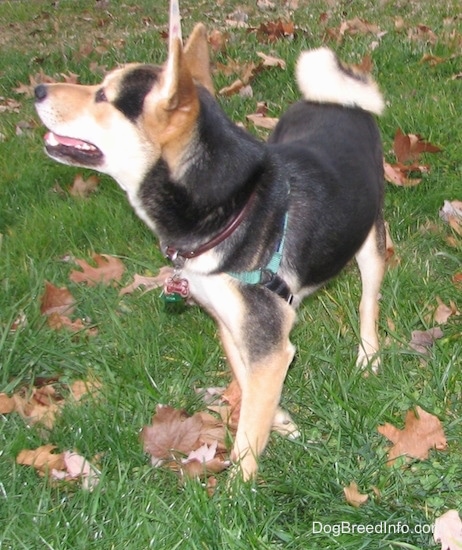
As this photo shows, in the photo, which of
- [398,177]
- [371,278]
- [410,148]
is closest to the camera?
[371,278]

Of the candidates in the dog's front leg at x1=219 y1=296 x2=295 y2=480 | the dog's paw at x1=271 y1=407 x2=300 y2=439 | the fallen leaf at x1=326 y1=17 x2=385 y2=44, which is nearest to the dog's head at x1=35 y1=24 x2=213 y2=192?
the dog's front leg at x1=219 y1=296 x2=295 y2=480

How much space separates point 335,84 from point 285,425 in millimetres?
1604

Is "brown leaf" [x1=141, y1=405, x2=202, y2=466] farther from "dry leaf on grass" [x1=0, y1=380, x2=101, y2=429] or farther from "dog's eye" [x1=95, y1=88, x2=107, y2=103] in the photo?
"dog's eye" [x1=95, y1=88, x2=107, y2=103]

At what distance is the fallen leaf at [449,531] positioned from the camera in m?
2.28

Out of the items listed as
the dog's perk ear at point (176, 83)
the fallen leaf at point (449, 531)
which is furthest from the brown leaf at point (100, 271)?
the fallen leaf at point (449, 531)

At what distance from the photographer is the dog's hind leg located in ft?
11.5

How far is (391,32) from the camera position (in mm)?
6602

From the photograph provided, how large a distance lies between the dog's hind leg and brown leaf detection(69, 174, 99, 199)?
1.95 metres

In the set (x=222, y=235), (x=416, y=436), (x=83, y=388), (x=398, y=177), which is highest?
(x=222, y=235)

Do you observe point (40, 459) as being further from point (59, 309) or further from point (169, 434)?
point (59, 309)

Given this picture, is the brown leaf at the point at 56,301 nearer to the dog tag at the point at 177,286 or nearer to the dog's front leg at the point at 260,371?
the dog tag at the point at 177,286

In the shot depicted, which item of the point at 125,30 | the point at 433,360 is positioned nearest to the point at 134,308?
the point at 433,360

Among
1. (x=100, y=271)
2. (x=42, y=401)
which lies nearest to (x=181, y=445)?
(x=42, y=401)

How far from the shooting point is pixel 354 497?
8.16 feet
